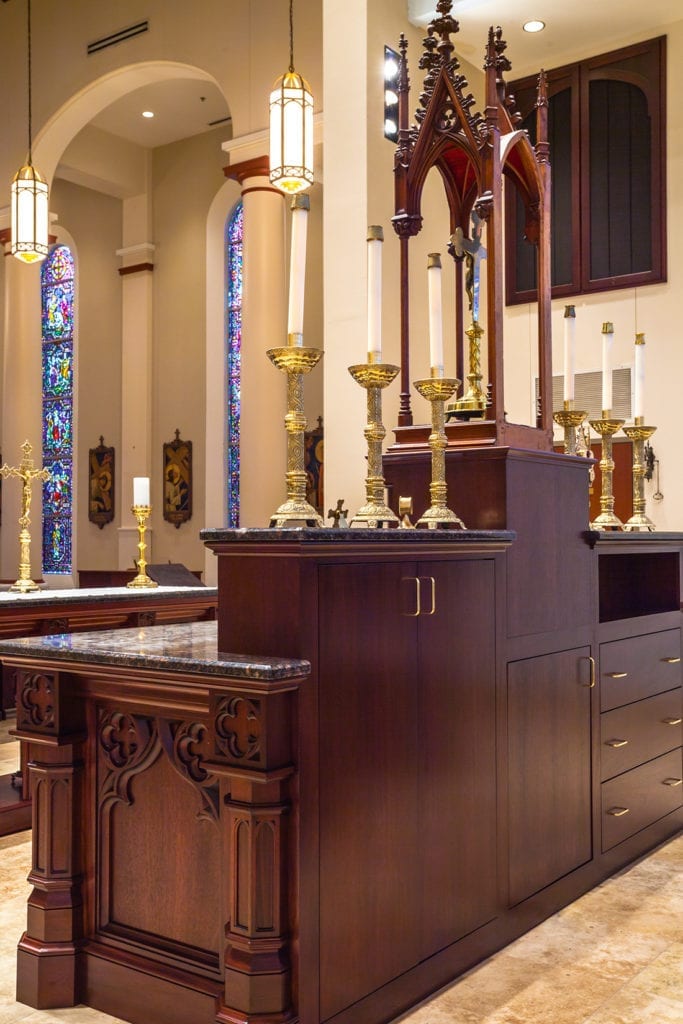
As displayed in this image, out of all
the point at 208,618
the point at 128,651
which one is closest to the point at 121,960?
the point at 128,651

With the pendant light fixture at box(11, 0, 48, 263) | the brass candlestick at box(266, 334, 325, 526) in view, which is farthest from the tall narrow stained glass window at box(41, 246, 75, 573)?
the brass candlestick at box(266, 334, 325, 526)

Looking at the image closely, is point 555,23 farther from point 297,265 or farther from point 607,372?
point 297,265

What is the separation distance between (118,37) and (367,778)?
907 centimetres

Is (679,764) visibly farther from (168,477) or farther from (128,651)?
(168,477)

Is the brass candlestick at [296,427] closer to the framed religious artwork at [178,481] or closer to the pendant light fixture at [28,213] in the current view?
the pendant light fixture at [28,213]

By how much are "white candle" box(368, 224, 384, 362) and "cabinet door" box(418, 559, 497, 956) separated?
700 millimetres

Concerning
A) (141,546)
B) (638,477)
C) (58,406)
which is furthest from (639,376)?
(58,406)

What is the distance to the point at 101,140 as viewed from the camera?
12.3 meters

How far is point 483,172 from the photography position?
3.48 meters

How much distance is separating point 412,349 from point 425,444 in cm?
248

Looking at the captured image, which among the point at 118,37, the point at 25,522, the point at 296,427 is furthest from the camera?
the point at 118,37

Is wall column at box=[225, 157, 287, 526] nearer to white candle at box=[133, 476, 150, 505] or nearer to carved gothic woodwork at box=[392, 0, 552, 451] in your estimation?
white candle at box=[133, 476, 150, 505]

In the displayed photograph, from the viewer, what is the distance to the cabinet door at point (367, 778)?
2.29 metres

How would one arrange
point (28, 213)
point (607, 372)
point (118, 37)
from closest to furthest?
point (607, 372) → point (28, 213) → point (118, 37)
